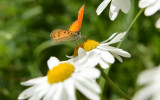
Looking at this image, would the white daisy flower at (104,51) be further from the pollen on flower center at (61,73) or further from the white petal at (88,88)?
the white petal at (88,88)

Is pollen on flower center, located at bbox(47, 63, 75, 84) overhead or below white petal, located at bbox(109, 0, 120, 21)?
below

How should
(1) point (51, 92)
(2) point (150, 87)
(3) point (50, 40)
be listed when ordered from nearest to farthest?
(2) point (150, 87), (1) point (51, 92), (3) point (50, 40)

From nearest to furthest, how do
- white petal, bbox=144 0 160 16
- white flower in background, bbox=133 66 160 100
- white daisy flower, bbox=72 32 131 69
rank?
1. white flower in background, bbox=133 66 160 100
2. white petal, bbox=144 0 160 16
3. white daisy flower, bbox=72 32 131 69

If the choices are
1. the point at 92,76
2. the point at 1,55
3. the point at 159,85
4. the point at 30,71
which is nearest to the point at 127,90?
the point at 30,71

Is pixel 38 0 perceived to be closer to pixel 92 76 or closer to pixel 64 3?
pixel 64 3

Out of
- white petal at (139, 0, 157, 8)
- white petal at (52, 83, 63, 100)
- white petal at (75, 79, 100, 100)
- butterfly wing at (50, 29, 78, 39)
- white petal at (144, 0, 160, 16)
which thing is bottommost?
white petal at (75, 79, 100, 100)

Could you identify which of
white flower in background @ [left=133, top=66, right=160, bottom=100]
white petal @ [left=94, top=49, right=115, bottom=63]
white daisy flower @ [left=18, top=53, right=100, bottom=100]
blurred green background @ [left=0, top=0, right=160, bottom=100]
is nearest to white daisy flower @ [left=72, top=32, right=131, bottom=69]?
white petal @ [left=94, top=49, right=115, bottom=63]

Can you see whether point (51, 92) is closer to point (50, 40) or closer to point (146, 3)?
point (146, 3)

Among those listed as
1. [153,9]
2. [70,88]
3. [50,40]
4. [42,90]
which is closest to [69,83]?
[70,88]

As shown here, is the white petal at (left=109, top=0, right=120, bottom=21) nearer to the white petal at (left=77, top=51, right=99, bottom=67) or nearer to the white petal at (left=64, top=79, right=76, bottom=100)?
the white petal at (left=77, top=51, right=99, bottom=67)

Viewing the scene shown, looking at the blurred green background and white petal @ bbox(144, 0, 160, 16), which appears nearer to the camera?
white petal @ bbox(144, 0, 160, 16)
